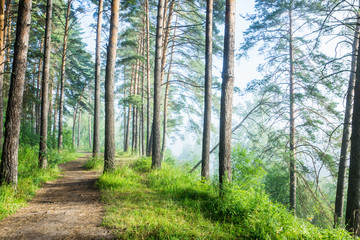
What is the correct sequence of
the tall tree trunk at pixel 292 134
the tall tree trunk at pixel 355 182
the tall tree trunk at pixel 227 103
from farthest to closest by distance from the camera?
the tall tree trunk at pixel 292 134 → the tall tree trunk at pixel 227 103 → the tall tree trunk at pixel 355 182

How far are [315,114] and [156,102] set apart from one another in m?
8.09

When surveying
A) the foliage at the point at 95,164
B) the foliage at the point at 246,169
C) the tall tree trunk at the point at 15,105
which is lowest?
the foliage at the point at 95,164

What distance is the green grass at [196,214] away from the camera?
344 centimetres

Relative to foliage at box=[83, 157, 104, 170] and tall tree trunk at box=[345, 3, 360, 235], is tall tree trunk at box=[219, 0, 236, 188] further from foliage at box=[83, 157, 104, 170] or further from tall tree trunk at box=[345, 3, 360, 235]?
foliage at box=[83, 157, 104, 170]

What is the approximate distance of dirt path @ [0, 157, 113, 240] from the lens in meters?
3.48

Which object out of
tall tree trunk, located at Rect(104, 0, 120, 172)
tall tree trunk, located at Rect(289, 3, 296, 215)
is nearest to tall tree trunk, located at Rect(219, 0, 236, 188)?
tall tree trunk, located at Rect(104, 0, 120, 172)

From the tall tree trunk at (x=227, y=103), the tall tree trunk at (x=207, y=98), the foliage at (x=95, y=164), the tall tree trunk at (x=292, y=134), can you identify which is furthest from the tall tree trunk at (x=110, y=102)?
the tall tree trunk at (x=292, y=134)

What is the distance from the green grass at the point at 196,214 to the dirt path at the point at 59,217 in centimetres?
31

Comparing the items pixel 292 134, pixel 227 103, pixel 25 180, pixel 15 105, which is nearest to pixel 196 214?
pixel 227 103

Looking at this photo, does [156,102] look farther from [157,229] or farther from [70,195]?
[157,229]

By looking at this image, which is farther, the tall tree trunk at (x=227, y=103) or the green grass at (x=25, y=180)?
the tall tree trunk at (x=227, y=103)

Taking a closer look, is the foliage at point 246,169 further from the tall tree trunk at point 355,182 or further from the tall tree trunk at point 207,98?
the tall tree trunk at point 207,98

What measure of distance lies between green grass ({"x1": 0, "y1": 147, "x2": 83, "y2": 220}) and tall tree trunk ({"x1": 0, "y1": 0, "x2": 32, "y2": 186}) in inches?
16.0

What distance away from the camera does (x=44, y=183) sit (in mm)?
6852
